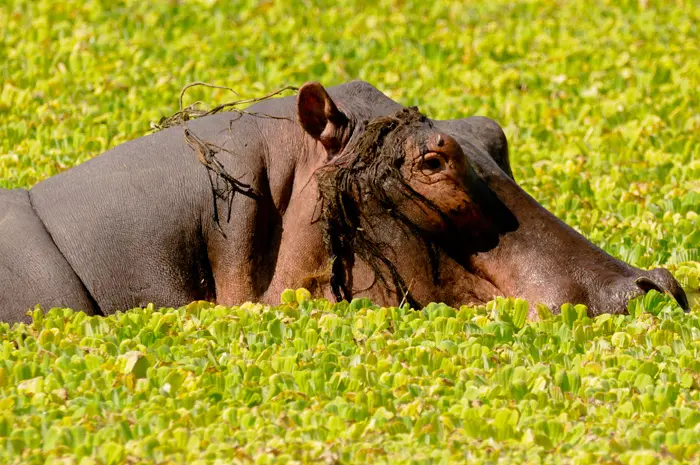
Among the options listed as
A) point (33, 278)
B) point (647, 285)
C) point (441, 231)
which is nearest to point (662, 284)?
point (647, 285)

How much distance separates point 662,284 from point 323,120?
1399 millimetres

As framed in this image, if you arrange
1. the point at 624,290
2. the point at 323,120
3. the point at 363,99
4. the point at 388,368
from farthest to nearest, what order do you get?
the point at 363,99 → the point at 323,120 → the point at 624,290 → the point at 388,368

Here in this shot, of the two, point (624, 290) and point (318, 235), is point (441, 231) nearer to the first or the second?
point (318, 235)

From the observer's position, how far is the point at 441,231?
5055mm

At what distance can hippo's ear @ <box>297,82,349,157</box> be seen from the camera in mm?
5117

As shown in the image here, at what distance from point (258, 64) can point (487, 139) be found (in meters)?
5.33

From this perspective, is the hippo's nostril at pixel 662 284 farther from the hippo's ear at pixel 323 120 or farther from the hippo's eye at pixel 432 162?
the hippo's ear at pixel 323 120

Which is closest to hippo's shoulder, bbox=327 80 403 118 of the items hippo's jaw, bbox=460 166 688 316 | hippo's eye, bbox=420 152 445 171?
hippo's eye, bbox=420 152 445 171

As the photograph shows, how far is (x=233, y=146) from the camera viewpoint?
17.1 ft

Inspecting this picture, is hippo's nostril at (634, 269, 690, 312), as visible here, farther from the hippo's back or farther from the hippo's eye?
the hippo's back

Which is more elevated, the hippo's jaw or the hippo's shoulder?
the hippo's shoulder

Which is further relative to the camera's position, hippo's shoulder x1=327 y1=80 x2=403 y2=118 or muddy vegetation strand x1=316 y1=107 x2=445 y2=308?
hippo's shoulder x1=327 y1=80 x2=403 y2=118

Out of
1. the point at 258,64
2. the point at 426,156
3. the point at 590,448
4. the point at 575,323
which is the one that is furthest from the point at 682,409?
the point at 258,64

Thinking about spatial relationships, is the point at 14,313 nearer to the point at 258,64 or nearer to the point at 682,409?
the point at 682,409
